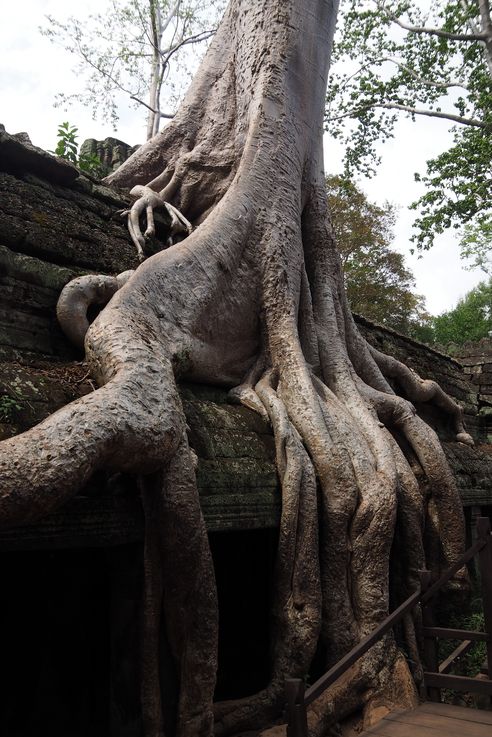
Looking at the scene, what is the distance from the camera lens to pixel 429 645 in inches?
115

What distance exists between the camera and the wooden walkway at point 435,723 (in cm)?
243

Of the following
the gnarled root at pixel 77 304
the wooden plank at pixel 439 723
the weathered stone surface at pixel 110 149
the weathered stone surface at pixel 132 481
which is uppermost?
the weathered stone surface at pixel 110 149

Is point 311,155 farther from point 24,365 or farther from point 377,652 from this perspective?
point 377,652

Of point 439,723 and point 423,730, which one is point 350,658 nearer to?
point 423,730

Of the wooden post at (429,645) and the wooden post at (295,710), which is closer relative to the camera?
the wooden post at (295,710)

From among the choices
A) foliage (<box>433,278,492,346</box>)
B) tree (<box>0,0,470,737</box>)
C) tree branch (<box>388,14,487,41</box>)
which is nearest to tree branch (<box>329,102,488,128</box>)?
tree branch (<box>388,14,487,41</box>)

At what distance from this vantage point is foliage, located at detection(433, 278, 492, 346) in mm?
24016

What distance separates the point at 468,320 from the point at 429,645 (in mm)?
23439

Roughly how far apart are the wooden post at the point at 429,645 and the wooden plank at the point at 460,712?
6 centimetres

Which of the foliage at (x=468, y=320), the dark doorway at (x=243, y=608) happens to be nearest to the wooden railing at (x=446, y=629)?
the dark doorway at (x=243, y=608)

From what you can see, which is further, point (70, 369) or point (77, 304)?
point (77, 304)

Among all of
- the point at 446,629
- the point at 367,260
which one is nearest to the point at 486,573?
the point at 446,629

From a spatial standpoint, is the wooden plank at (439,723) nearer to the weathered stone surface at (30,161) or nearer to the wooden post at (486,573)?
the wooden post at (486,573)

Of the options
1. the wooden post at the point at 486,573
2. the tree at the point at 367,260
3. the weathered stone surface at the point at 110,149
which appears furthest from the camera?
the tree at the point at 367,260
